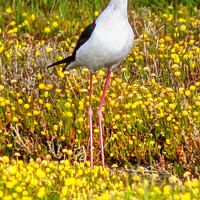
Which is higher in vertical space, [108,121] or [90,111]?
[90,111]

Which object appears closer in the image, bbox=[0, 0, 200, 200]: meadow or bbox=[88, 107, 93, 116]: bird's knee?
bbox=[0, 0, 200, 200]: meadow

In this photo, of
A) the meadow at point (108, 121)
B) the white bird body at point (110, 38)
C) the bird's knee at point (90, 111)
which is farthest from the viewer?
the bird's knee at point (90, 111)

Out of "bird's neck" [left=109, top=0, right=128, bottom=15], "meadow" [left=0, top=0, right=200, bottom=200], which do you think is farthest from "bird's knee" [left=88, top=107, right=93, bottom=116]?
"bird's neck" [left=109, top=0, right=128, bottom=15]

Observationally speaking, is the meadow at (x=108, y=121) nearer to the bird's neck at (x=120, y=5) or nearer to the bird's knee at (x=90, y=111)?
the bird's knee at (x=90, y=111)

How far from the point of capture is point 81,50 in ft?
13.6

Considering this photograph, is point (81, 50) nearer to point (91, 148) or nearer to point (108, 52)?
point (108, 52)

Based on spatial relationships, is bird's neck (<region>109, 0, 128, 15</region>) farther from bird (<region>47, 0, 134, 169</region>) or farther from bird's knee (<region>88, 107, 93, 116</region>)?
bird's knee (<region>88, 107, 93, 116</region>)

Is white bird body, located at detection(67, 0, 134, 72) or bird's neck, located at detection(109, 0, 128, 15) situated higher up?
bird's neck, located at detection(109, 0, 128, 15)

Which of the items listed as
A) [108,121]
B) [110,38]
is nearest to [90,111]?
[108,121]

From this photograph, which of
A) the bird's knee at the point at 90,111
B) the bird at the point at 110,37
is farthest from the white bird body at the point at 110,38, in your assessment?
the bird's knee at the point at 90,111

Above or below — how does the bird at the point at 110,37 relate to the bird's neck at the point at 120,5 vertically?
below

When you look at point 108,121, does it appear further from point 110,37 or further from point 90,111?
point 110,37

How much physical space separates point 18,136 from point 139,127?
97 cm

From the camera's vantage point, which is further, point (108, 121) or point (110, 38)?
point (108, 121)
